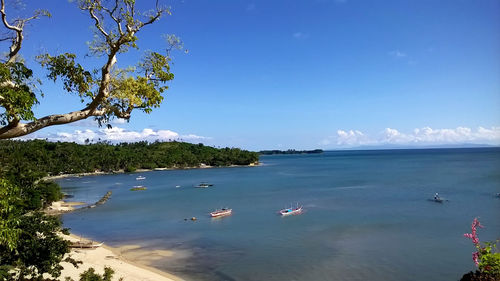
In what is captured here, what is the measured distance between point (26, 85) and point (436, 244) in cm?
3529

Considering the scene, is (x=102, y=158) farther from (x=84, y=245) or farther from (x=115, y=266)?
(x=115, y=266)

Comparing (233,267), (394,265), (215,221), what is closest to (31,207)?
(215,221)

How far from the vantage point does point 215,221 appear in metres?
46.1

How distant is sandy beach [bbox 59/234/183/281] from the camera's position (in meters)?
23.0

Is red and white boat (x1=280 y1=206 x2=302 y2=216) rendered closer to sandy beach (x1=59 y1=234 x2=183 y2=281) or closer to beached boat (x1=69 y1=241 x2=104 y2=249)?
sandy beach (x1=59 y1=234 x2=183 y2=281)

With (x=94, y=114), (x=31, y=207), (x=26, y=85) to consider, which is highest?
(x=26, y=85)

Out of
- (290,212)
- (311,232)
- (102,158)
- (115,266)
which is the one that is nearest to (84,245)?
(115,266)

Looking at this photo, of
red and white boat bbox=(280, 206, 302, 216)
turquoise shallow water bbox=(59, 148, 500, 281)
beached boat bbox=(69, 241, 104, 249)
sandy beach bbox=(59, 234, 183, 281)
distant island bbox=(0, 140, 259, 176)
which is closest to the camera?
sandy beach bbox=(59, 234, 183, 281)

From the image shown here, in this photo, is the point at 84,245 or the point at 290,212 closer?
the point at 84,245

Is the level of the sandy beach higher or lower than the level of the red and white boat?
higher

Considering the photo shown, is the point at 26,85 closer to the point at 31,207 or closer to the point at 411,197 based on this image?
the point at 31,207

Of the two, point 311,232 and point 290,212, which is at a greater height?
point 290,212

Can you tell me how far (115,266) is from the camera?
82.9 ft

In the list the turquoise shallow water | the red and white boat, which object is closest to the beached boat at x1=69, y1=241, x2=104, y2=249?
the turquoise shallow water
